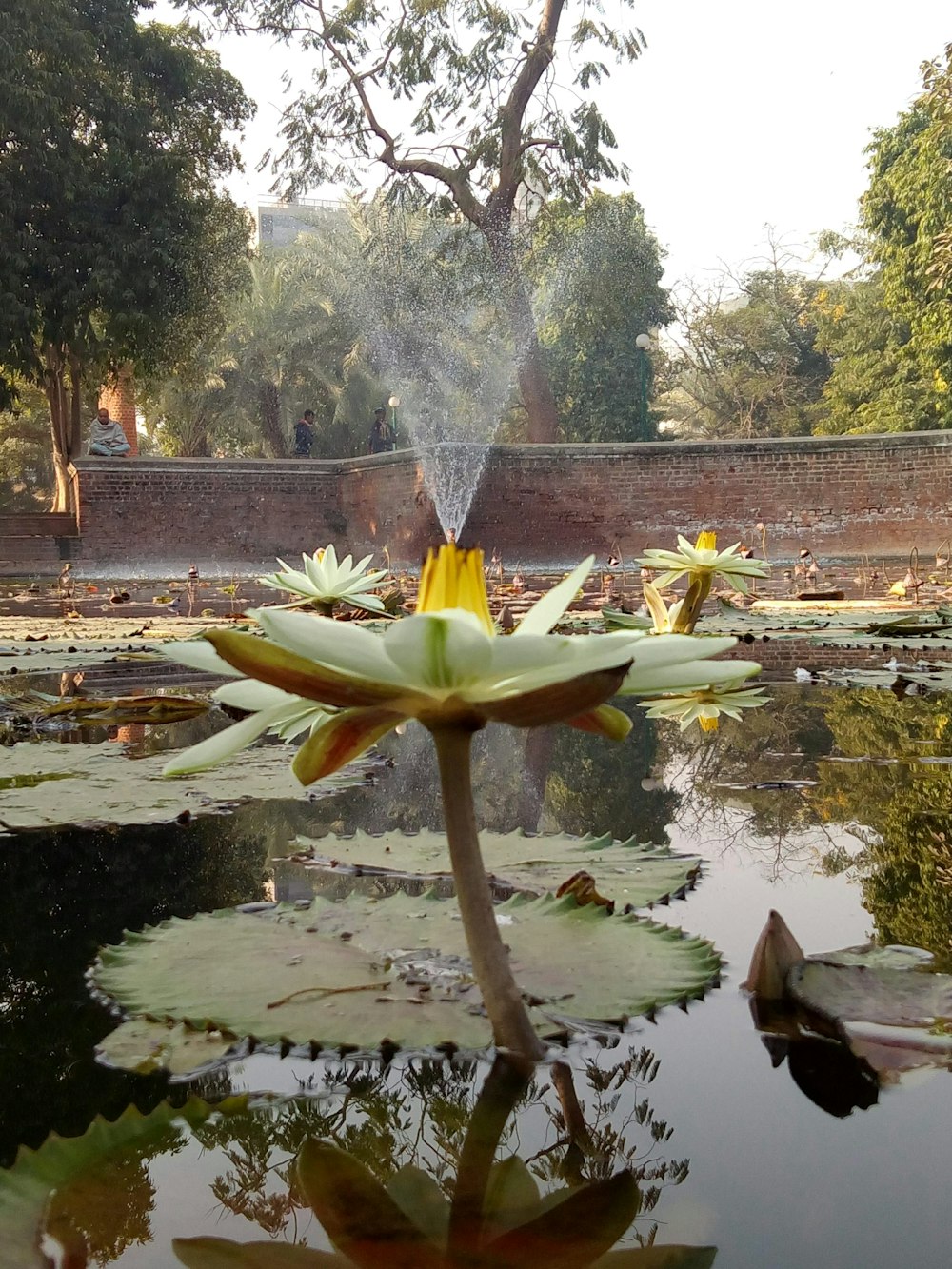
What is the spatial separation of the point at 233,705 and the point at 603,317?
2174 centimetres

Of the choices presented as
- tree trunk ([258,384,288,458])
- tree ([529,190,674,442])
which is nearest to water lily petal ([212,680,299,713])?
tree ([529,190,674,442])

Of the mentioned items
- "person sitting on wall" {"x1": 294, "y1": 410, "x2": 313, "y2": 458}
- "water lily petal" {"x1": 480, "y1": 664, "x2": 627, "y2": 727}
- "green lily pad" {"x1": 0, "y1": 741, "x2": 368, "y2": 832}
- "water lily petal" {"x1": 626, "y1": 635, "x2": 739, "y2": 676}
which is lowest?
"green lily pad" {"x1": 0, "y1": 741, "x2": 368, "y2": 832}

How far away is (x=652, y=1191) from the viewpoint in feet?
1.50

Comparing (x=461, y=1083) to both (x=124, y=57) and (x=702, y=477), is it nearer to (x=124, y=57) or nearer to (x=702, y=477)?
(x=702, y=477)

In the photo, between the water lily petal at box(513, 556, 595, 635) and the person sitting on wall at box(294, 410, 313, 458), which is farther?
the person sitting on wall at box(294, 410, 313, 458)

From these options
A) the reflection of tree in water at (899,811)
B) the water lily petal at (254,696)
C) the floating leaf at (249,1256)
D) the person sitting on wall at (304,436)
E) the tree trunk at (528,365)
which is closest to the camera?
the floating leaf at (249,1256)

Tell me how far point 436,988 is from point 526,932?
0.12 m

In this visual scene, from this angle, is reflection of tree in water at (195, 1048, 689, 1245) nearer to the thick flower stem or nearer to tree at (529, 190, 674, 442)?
the thick flower stem

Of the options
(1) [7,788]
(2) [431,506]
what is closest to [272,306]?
(2) [431,506]

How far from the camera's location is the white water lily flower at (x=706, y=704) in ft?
6.56

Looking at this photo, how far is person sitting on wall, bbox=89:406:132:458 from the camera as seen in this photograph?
14.2 m

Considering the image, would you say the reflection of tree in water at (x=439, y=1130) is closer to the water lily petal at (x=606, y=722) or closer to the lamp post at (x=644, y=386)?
the water lily petal at (x=606, y=722)

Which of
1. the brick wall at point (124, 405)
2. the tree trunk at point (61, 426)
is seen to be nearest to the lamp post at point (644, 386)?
the brick wall at point (124, 405)

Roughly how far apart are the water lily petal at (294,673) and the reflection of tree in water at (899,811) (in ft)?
1.49
